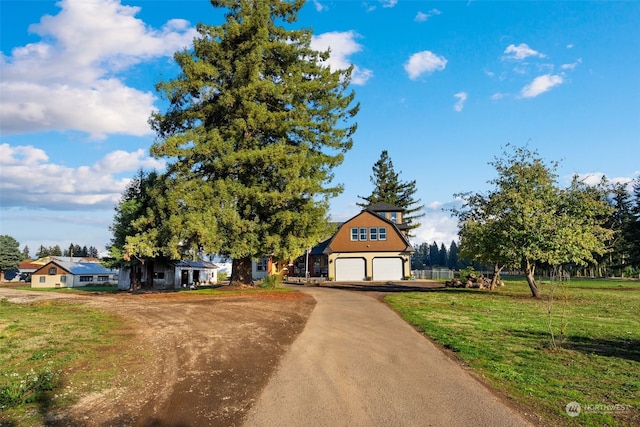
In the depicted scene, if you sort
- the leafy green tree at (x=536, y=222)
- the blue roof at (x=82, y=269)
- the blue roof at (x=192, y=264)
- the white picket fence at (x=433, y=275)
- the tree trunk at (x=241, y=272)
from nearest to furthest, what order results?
the leafy green tree at (x=536, y=222) → the tree trunk at (x=241, y=272) → the blue roof at (x=192, y=264) → the white picket fence at (x=433, y=275) → the blue roof at (x=82, y=269)

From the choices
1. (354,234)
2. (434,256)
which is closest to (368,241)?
(354,234)

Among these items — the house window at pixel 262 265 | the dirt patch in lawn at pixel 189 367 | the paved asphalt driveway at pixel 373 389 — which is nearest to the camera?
the paved asphalt driveway at pixel 373 389

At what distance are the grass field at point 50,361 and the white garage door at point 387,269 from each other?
113ft

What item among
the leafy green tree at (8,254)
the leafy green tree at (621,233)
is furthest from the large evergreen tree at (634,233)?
the leafy green tree at (8,254)

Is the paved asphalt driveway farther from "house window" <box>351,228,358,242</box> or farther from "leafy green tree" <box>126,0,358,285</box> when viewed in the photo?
"house window" <box>351,228,358,242</box>

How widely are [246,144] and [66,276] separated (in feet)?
147

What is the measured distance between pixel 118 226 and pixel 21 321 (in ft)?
74.2

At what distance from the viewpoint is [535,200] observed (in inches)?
970

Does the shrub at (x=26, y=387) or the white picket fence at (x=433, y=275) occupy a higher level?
the shrub at (x=26, y=387)

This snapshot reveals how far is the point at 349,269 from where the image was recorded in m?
47.7

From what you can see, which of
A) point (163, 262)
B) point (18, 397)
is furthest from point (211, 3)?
point (18, 397)

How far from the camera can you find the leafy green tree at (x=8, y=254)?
75.5 metres

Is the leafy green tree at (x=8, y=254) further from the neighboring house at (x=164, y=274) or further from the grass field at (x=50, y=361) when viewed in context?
the grass field at (x=50, y=361)

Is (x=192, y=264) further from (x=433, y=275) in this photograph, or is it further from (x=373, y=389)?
(x=373, y=389)
